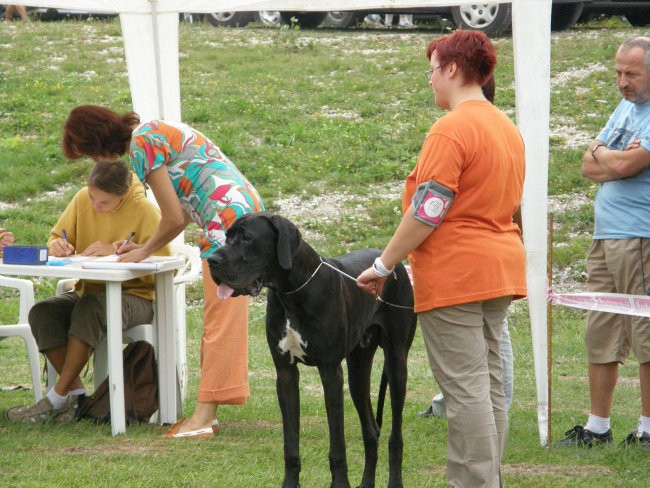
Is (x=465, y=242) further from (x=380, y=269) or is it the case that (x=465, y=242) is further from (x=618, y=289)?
(x=618, y=289)

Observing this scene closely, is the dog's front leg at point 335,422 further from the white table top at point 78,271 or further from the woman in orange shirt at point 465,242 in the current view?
the white table top at point 78,271

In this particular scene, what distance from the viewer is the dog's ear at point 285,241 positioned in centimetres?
400

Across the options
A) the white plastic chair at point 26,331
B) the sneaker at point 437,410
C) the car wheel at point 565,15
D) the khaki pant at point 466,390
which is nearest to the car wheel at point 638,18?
the car wheel at point 565,15

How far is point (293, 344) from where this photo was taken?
418cm

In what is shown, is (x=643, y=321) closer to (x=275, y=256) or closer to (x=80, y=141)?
(x=275, y=256)

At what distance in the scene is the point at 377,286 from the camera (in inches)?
157

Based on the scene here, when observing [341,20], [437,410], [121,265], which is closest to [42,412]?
[121,265]

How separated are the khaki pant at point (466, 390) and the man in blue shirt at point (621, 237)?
148 cm

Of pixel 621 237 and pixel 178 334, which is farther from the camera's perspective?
pixel 178 334

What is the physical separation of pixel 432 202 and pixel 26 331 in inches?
129

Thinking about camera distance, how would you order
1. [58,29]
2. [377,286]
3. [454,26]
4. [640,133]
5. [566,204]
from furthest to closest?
[58,29] → [454,26] → [566,204] → [640,133] → [377,286]

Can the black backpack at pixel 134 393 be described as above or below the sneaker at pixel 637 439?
above

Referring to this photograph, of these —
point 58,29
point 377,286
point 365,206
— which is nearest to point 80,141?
point 377,286

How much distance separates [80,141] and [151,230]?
0.72 m
